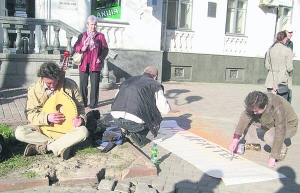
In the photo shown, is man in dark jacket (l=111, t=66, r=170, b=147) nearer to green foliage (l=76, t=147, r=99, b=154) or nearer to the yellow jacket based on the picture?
green foliage (l=76, t=147, r=99, b=154)

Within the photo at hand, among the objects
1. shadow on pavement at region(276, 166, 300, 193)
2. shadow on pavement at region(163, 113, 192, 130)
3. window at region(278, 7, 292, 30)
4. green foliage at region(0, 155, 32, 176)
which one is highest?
window at region(278, 7, 292, 30)

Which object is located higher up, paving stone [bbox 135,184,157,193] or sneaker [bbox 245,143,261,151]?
sneaker [bbox 245,143,261,151]

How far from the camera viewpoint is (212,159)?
16.7ft

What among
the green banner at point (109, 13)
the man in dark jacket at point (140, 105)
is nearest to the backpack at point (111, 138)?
the man in dark jacket at point (140, 105)

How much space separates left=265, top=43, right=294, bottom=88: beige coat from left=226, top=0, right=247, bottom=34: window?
8506mm

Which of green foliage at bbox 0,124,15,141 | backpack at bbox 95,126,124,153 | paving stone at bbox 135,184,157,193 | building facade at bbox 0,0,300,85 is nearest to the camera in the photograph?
paving stone at bbox 135,184,157,193

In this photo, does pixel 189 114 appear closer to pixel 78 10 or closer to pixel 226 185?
pixel 226 185

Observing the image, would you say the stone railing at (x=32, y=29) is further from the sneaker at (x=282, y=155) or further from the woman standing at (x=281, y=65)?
the sneaker at (x=282, y=155)

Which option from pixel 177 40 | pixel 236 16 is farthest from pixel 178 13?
pixel 236 16

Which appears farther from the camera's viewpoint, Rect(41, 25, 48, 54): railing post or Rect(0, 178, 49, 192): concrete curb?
Rect(41, 25, 48, 54): railing post

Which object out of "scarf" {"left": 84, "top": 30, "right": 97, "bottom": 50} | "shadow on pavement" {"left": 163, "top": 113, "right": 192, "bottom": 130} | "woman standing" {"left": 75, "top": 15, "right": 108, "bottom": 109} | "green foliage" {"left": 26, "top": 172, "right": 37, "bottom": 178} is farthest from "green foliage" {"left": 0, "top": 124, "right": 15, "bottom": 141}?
"shadow on pavement" {"left": 163, "top": 113, "right": 192, "bottom": 130}

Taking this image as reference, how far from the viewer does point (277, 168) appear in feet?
16.1

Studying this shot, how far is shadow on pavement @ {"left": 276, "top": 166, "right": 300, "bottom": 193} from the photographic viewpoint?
421 cm

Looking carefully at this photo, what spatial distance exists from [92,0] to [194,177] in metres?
8.98
